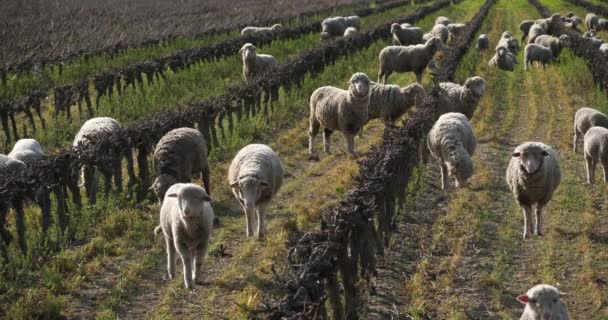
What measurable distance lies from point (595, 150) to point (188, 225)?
7.34 metres

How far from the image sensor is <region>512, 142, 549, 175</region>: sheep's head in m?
9.40

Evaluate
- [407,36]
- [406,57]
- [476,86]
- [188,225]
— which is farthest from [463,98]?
[407,36]

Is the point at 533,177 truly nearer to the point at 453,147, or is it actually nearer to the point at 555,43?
the point at 453,147

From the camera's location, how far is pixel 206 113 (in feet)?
46.1

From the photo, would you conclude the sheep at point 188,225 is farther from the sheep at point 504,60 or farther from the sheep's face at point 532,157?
the sheep at point 504,60

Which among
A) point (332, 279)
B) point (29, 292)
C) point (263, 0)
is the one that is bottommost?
point (263, 0)

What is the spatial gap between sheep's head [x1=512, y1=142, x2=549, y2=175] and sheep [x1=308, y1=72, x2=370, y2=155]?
467 cm

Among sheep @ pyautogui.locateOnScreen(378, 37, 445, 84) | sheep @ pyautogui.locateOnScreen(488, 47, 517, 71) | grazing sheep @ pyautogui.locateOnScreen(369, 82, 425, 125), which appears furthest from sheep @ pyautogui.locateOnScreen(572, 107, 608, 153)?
sheep @ pyautogui.locateOnScreen(488, 47, 517, 71)

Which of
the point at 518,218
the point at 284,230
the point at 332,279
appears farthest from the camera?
the point at 518,218

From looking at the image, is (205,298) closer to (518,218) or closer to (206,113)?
(518,218)

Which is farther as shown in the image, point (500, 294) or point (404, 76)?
point (404, 76)

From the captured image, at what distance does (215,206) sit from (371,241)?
4.04m

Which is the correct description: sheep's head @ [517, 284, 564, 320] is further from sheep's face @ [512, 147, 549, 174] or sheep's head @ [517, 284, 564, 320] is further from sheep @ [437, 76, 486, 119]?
sheep @ [437, 76, 486, 119]

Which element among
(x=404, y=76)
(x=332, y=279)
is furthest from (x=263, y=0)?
(x=332, y=279)
